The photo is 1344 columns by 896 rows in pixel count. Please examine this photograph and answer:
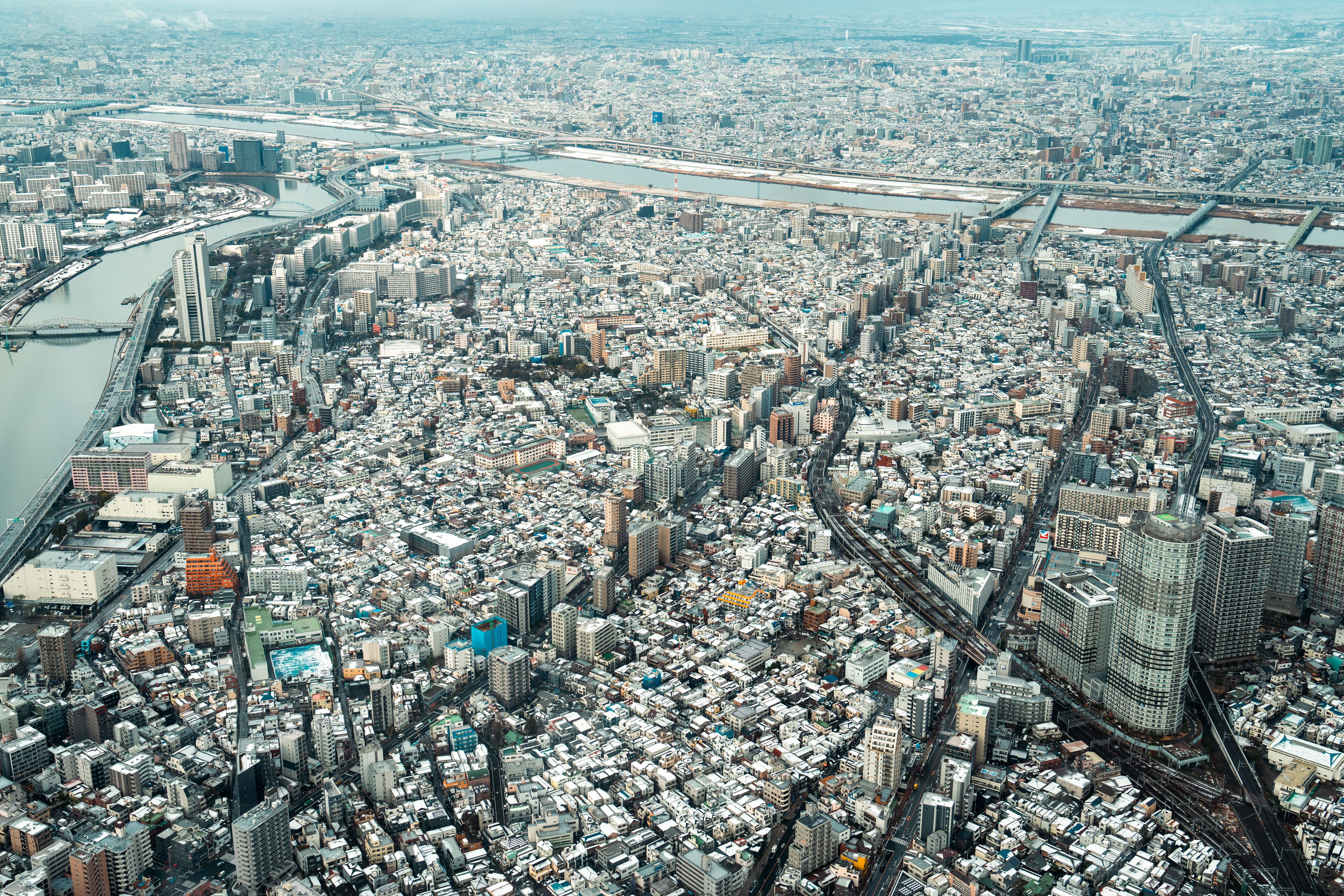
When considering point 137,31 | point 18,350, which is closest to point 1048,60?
point 137,31

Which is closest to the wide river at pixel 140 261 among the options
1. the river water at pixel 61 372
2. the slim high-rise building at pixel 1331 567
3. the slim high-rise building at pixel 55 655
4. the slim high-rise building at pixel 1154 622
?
the river water at pixel 61 372

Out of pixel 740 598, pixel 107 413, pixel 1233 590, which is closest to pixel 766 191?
pixel 107 413

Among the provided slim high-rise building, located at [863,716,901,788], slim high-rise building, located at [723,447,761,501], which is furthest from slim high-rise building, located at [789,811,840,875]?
slim high-rise building, located at [723,447,761,501]

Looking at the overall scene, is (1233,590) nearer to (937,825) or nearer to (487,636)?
(937,825)

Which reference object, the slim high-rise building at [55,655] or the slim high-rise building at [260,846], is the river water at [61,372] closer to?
the slim high-rise building at [55,655]

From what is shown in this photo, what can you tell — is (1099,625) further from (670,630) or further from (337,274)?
(337,274)

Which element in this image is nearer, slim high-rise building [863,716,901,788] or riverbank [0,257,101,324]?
slim high-rise building [863,716,901,788]

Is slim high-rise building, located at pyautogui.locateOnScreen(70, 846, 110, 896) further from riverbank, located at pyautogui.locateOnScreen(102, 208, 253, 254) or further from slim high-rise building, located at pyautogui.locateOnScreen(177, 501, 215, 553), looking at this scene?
riverbank, located at pyautogui.locateOnScreen(102, 208, 253, 254)

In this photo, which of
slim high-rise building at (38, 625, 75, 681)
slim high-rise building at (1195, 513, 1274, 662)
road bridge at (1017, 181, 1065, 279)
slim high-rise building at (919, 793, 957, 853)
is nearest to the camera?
slim high-rise building at (919, 793, 957, 853)
